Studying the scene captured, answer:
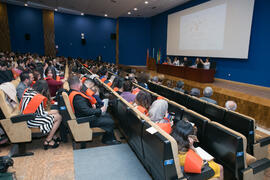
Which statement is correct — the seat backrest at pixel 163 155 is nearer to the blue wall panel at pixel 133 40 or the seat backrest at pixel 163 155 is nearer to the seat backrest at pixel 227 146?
the seat backrest at pixel 227 146

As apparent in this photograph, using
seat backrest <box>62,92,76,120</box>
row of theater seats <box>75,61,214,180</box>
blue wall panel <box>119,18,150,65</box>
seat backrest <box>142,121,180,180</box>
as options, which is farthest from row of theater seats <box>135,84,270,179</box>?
blue wall panel <box>119,18,150,65</box>

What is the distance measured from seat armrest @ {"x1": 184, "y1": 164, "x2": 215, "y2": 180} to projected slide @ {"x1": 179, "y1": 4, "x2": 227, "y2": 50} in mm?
7368

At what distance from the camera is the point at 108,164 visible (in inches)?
88.9

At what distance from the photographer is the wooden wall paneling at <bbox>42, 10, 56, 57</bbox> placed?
13.7 m

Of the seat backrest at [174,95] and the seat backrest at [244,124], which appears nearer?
the seat backrest at [244,124]

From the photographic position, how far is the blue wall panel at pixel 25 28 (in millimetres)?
12715

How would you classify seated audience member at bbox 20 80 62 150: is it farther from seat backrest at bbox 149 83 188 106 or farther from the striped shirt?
seat backrest at bbox 149 83 188 106

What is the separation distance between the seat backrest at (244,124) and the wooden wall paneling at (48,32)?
14.5 meters

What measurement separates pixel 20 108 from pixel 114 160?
5.05 ft

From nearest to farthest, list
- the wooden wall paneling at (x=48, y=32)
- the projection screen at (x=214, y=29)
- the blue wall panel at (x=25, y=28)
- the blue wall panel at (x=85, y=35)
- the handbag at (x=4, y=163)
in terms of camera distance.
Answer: the handbag at (x=4, y=163) → the projection screen at (x=214, y=29) → the blue wall panel at (x=25, y=28) → the wooden wall paneling at (x=48, y=32) → the blue wall panel at (x=85, y=35)

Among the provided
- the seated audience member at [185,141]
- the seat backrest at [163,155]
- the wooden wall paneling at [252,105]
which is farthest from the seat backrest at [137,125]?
the wooden wall paneling at [252,105]

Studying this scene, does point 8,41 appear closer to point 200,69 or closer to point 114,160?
point 200,69

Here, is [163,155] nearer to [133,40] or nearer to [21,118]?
[21,118]

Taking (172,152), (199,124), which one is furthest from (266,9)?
(172,152)
